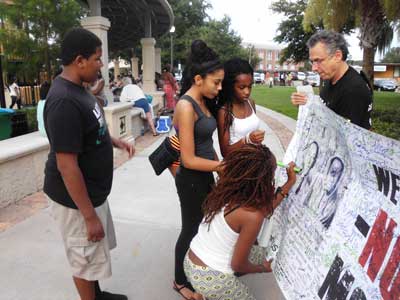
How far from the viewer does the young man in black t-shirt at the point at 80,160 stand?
180 cm

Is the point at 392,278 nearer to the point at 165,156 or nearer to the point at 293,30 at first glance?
the point at 165,156

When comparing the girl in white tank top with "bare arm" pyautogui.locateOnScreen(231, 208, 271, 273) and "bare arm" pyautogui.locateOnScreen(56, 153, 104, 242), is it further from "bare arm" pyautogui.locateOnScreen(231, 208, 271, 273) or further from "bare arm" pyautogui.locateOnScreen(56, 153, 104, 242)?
"bare arm" pyautogui.locateOnScreen(56, 153, 104, 242)

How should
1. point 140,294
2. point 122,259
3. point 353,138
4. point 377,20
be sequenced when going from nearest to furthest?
point 353,138
point 140,294
point 122,259
point 377,20

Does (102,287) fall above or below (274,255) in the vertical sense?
below

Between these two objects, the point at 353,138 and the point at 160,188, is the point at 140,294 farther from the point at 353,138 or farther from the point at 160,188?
the point at 160,188

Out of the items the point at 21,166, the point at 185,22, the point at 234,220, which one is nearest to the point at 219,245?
the point at 234,220

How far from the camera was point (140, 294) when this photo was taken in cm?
269

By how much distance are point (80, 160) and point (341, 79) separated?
1.84 metres

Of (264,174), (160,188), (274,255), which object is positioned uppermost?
(264,174)

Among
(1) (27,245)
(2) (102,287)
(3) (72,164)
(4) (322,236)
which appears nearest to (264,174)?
(4) (322,236)

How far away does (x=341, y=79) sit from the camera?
2623 mm

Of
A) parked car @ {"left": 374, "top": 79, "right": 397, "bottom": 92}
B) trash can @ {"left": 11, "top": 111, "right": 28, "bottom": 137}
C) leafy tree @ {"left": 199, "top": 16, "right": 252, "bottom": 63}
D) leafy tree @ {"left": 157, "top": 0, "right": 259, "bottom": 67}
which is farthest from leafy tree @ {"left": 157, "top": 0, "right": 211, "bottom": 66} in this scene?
trash can @ {"left": 11, "top": 111, "right": 28, "bottom": 137}

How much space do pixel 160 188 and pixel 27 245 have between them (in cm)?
204

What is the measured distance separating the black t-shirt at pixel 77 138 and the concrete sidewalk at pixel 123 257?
986 mm
